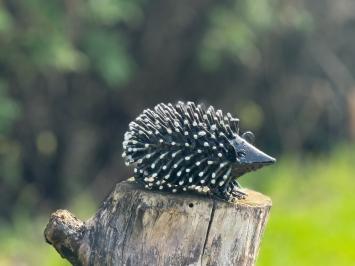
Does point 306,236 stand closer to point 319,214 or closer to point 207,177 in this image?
point 319,214

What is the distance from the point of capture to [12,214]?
29.9ft

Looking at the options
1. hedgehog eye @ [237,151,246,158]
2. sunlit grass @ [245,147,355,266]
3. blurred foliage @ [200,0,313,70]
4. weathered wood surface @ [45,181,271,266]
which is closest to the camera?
weathered wood surface @ [45,181,271,266]

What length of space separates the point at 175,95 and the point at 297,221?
123 inches

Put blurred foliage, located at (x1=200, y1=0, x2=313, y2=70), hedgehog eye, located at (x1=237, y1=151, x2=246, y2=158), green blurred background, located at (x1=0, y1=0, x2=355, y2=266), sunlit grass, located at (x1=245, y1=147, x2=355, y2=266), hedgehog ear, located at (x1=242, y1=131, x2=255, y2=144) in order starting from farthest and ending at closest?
1. blurred foliage, located at (x1=200, y1=0, x2=313, y2=70)
2. green blurred background, located at (x1=0, y1=0, x2=355, y2=266)
3. sunlit grass, located at (x1=245, y1=147, x2=355, y2=266)
4. hedgehog ear, located at (x1=242, y1=131, x2=255, y2=144)
5. hedgehog eye, located at (x1=237, y1=151, x2=246, y2=158)

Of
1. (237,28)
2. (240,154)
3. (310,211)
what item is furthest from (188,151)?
(237,28)

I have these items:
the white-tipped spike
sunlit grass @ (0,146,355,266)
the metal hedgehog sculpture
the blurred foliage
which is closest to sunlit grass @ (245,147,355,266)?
sunlit grass @ (0,146,355,266)

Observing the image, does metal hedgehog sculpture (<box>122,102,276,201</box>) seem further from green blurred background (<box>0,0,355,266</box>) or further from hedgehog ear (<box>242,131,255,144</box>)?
green blurred background (<box>0,0,355,266</box>)

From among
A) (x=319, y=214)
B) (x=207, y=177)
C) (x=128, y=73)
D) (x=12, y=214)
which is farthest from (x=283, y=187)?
(x=207, y=177)

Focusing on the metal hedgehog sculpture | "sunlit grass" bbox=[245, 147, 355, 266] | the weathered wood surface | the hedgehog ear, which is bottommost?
the weathered wood surface

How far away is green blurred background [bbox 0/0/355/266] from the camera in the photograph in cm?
840

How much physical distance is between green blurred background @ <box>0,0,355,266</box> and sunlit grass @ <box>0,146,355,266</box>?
0.02 metres

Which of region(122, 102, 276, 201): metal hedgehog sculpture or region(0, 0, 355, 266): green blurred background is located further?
region(0, 0, 355, 266): green blurred background

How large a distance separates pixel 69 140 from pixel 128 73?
0.91 m

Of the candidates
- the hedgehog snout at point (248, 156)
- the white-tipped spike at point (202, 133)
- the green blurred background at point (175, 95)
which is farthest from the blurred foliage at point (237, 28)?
the white-tipped spike at point (202, 133)
